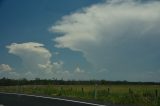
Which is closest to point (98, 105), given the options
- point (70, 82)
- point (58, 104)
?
point (58, 104)

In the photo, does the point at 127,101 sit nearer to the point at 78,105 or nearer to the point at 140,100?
the point at 140,100

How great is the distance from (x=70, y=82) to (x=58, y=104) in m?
124

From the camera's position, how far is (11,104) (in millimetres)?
19391

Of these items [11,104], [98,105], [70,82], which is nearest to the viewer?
[98,105]

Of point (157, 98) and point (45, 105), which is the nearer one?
point (45, 105)

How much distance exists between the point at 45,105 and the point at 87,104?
2055 millimetres

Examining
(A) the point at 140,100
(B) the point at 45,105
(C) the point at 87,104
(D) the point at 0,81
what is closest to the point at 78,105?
(C) the point at 87,104

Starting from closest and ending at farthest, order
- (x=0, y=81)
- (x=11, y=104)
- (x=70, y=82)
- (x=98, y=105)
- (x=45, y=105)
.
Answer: (x=98, y=105)
(x=45, y=105)
(x=11, y=104)
(x=0, y=81)
(x=70, y=82)

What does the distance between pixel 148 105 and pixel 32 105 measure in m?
5.55

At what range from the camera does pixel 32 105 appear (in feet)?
61.1

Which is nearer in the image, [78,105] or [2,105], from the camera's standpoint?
[78,105]

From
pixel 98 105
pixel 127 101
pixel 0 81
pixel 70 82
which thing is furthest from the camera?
pixel 70 82

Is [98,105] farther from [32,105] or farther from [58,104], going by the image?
[32,105]

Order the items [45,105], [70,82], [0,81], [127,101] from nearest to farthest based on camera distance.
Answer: [45,105], [127,101], [0,81], [70,82]
